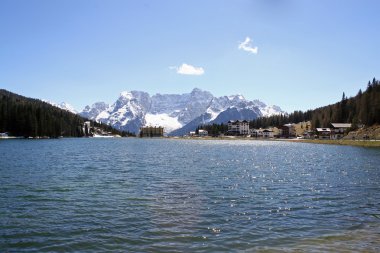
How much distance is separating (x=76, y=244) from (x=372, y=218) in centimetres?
2196

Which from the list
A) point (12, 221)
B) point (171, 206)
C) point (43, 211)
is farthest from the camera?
point (171, 206)

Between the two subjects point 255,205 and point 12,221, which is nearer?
point 12,221

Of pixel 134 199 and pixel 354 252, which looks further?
pixel 134 199

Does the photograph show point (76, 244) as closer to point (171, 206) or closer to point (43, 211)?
point (43, 211)

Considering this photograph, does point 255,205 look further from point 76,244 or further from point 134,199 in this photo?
point 76,244

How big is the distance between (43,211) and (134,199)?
860 cm

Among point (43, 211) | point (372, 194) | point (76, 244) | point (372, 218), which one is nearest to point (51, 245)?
point (76, 244)

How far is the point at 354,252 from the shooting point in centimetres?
2012

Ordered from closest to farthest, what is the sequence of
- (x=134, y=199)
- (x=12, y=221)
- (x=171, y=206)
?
(x=12, y=221)
(x=171, y=206)
(x=134, y=199)

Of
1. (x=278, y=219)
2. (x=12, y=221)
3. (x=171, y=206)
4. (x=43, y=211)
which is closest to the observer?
(x=12, y=221)

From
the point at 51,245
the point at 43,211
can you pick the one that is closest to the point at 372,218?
the point at 51,245

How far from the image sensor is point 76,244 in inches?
833

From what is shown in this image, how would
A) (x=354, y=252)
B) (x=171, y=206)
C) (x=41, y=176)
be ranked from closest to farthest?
(x=354, y=252)
(x=171, y=206)
(x=41, y=176)

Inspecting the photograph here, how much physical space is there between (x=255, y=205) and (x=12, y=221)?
19817 mm
